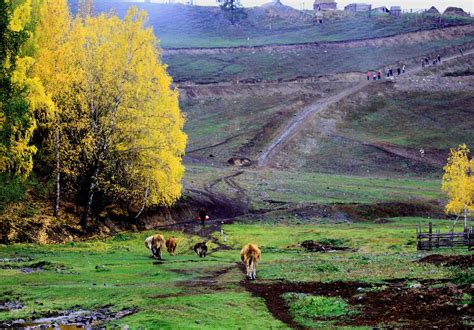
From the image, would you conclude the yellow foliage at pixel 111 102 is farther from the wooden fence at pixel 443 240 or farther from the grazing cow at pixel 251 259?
the wooden fence at pixel 443 240

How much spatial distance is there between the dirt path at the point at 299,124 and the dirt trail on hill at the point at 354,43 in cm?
3045

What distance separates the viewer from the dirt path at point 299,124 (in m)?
102

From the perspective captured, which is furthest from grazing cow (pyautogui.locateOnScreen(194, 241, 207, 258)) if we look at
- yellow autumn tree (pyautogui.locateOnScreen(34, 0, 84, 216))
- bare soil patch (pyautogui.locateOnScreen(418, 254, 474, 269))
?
bare soil patch (pyautogui.locateOnScreen(418, 254, 474, 269))

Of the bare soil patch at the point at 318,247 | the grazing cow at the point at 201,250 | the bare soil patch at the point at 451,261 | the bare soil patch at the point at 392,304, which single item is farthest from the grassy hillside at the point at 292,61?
the bare soil patch at the point at 392,304

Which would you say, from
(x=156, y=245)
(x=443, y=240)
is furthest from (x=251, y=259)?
(x=443, y=240)

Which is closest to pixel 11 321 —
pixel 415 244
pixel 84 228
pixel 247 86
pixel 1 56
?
pixel 1 56

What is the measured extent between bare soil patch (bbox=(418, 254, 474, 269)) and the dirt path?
198 feet

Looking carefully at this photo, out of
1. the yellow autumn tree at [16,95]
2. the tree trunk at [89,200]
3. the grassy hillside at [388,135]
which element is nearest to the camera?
the yellow autumn tree at [16,95]

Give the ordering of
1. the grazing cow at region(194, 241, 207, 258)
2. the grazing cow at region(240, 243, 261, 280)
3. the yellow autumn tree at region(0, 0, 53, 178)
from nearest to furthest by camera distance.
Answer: the grazing cow at region(240, 243, 261, 280)
the yellow autumn tree at region(0, 0, 53, 178)
the grazing cow at region(194, 241, 207, 258)

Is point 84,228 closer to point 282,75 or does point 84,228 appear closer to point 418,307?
point 418,307

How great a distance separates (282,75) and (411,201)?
7854cm

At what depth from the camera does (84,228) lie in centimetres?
4934

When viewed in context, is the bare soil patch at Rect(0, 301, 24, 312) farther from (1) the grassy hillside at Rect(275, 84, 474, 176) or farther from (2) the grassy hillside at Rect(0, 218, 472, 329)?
(1) the grassy hillside at Rect(275, 84, 474, 176)

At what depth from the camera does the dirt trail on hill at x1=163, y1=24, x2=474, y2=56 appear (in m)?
177
